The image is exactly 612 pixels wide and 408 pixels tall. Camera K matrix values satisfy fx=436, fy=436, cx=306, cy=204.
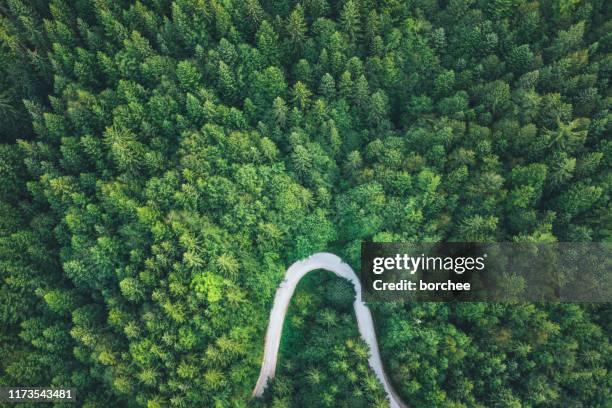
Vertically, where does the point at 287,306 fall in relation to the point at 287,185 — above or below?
below

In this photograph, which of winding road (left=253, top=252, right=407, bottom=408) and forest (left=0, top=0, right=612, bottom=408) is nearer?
forest (left=0, top=0, right=612, bottom=408)

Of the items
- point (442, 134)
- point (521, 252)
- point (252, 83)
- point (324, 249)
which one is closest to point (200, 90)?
point (252, 83)

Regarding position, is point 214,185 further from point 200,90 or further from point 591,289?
point 591,289

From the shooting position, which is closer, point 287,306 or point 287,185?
point 287,185

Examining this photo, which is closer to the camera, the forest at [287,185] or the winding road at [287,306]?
the forest at [287,185]
